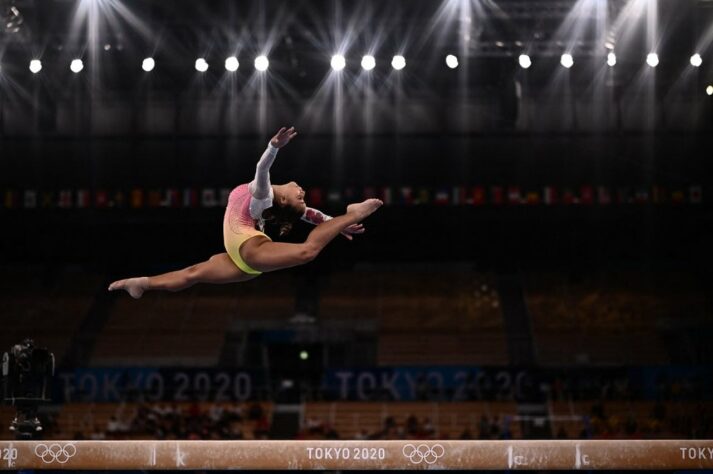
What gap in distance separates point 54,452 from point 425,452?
2920 millimetres

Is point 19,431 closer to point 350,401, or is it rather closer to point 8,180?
point 350,401

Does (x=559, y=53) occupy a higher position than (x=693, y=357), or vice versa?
(x=559, y=53)

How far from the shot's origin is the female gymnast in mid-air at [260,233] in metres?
6.71

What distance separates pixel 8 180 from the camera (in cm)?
2259

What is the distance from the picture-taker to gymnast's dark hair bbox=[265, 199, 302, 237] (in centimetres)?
716

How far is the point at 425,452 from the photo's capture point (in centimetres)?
720

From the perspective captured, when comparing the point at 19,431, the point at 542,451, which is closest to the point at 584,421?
the point at 542,451

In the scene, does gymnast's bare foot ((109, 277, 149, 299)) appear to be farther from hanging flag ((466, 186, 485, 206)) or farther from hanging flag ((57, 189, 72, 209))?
hanging flag ((57, 189, 72, 209))

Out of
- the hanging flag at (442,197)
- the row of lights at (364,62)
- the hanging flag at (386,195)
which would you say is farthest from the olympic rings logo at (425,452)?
the hanging flag at (442,197)

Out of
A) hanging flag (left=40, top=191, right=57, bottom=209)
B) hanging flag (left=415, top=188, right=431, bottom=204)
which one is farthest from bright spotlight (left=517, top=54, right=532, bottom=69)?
hanging flag (left=40, top=191, right=57, bottom=209)

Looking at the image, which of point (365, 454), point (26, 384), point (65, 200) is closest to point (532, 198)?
point (65, 200)

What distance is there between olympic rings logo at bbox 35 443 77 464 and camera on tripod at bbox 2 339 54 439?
1.97 ft

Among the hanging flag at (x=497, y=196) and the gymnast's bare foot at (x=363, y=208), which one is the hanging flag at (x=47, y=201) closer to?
the hanging flag at (x=497, y=196)

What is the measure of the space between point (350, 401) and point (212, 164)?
6.61m
